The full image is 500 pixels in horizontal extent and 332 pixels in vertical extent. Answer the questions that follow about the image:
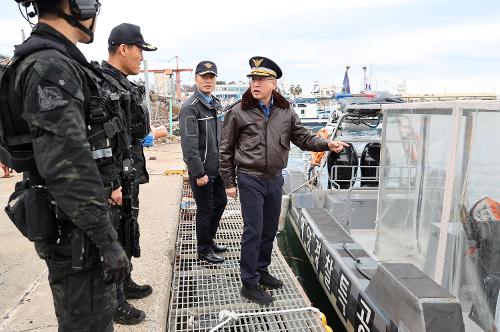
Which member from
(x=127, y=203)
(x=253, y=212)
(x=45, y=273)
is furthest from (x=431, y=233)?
(x=45, y=273)

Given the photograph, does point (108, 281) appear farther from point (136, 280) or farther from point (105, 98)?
point (136, 280)

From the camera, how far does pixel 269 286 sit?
3.25 m

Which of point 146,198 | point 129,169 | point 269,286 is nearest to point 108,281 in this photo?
point 129,169

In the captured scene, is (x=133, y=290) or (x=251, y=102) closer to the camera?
(x=133, y=290)

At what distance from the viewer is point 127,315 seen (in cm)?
242

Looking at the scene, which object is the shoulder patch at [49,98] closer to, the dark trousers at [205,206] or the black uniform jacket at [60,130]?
the black uniform jacket at [60,130]

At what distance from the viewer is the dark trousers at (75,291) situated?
5.09 feet

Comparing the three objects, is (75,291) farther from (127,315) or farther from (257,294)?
(257,294)

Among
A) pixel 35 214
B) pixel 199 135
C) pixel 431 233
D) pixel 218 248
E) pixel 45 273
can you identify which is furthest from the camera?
pixel 218 248

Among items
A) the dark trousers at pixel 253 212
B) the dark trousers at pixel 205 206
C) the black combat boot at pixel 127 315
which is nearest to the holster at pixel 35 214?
the black combat boot at pixel 127 315

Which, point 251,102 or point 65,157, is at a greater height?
point 251,102

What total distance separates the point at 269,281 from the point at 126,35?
7.44 feet

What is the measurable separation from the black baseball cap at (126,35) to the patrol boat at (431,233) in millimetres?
2104

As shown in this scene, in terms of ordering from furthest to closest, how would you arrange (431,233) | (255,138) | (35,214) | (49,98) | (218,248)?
(218,248) < (255,138) < (431,233) < (35,214) < (49,98)
